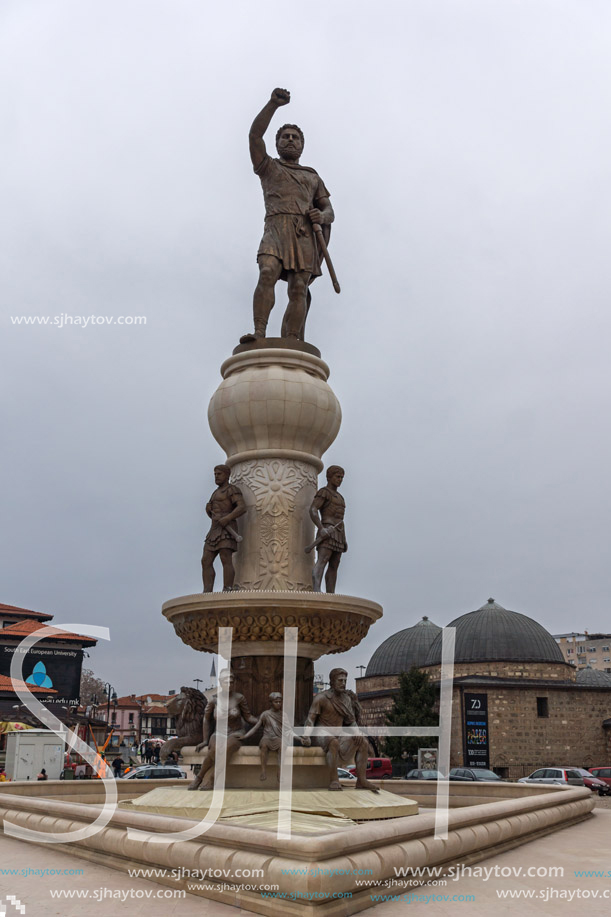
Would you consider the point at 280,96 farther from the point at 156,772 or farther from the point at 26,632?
the point at 26,632

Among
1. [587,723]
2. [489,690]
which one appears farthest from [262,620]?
[587,723]

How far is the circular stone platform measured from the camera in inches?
336

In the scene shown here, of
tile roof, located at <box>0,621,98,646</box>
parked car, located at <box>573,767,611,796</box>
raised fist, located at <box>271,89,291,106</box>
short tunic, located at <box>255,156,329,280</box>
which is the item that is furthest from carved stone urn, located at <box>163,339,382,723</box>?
tile roof, located at <box>0,621,98,646</box>

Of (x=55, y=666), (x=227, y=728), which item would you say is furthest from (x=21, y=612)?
(x=227, y=728)

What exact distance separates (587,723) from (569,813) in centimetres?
4109

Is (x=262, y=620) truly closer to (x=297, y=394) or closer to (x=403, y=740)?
(x=297, y=394)

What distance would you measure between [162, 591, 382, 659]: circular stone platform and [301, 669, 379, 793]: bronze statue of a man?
1.68 ft

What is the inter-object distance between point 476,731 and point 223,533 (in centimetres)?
3903

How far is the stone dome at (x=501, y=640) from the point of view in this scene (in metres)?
51.5

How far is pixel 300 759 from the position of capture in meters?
8.21

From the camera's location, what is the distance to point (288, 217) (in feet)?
37.6

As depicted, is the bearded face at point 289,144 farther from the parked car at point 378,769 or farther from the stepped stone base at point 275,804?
the parked car at point 378,769

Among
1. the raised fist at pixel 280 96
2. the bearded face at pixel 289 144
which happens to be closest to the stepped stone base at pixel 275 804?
the raised fist at pixel 280 96

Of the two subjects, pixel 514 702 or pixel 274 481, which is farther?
pixel 514 702
